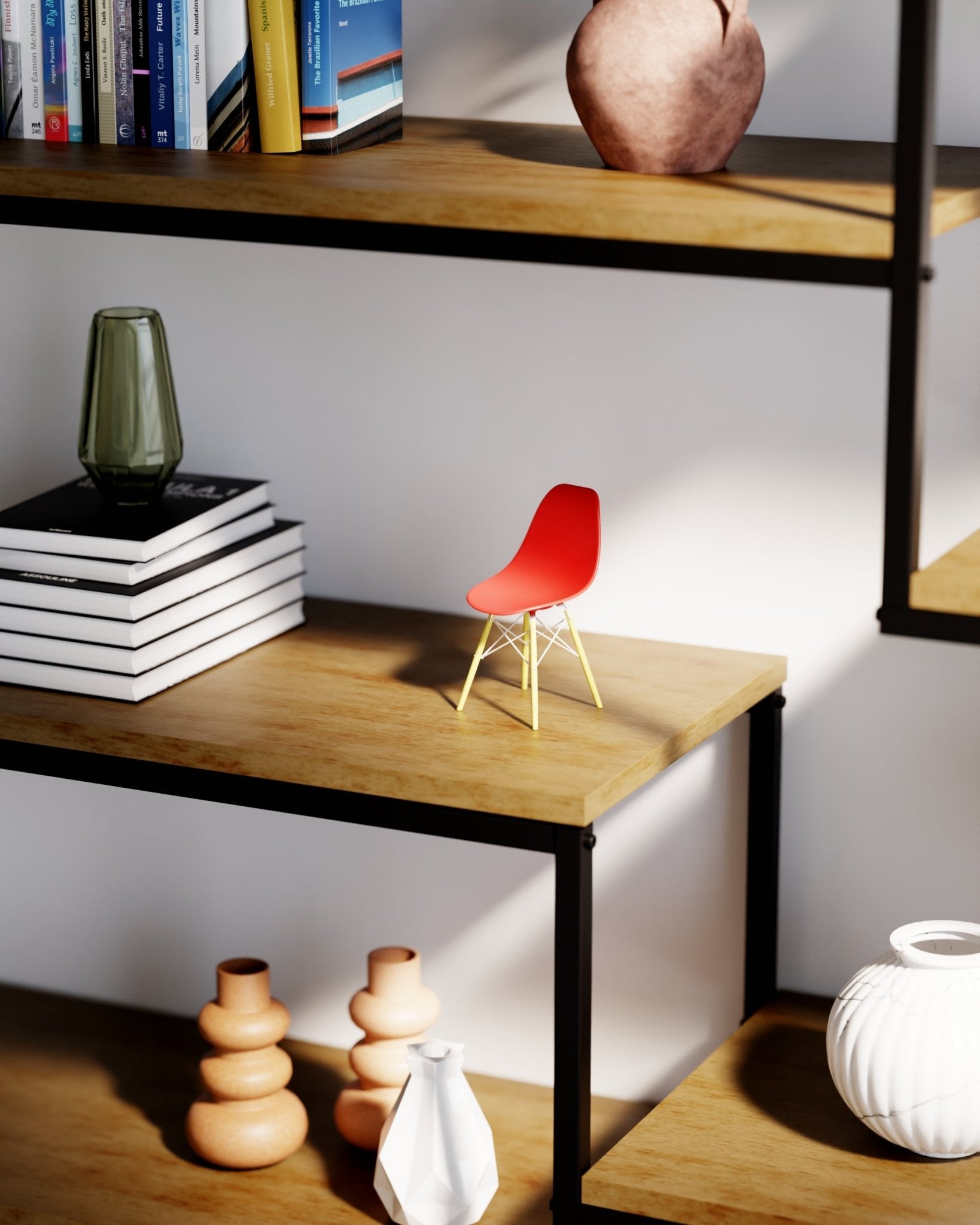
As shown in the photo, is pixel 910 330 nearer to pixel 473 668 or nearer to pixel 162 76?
pixel 473 668

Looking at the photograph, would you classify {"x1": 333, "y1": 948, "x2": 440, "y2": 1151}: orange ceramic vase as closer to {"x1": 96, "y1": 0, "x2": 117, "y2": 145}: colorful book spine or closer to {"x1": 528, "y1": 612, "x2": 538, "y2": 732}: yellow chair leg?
{"x1": 528, "y1": 612, "x2": 538, "y2": 732}: yellow chair leg

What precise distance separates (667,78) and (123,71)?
539 millimetres

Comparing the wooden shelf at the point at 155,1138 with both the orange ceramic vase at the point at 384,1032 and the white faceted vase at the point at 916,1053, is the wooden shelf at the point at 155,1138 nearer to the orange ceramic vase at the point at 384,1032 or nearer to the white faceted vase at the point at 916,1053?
the orange ceramic vase at the point at 384,1032

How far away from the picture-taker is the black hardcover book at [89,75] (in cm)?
174

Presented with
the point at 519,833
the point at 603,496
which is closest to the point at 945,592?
the point at 519,833

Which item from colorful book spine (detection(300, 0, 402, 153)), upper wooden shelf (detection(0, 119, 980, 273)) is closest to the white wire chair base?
Result: upper wooden shelf (detection(0, 119, 980, 273))

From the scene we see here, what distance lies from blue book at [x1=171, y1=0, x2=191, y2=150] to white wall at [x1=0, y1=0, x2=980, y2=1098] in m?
0.30

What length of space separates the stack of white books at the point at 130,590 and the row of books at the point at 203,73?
1.22 ft

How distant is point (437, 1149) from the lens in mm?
1773

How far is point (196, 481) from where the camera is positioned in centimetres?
202

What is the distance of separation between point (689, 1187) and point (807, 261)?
0.77m

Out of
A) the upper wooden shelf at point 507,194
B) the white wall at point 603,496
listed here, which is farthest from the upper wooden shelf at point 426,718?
the upper wooden shelf at point 507,194

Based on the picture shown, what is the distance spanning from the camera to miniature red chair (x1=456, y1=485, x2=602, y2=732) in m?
1.68

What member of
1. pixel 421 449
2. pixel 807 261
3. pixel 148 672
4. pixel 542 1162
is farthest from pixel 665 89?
pixel 542 1162
